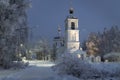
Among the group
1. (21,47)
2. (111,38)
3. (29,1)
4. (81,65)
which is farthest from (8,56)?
(111,38)

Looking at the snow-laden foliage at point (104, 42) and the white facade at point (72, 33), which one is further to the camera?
the white facade at point (72, 33)

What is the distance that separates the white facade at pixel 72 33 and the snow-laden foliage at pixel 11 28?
65916mm

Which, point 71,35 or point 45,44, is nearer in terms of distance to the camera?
point 71,35

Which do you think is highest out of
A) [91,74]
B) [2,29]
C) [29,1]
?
[29,1]

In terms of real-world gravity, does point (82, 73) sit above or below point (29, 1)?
below

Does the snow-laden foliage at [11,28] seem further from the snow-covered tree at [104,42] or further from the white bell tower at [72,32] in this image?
the white bell tower at [72,32]

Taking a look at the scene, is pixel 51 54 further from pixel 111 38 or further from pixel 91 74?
pixel 91 74

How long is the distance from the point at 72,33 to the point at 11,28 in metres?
74.2

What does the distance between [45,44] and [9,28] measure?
91465 millimetres

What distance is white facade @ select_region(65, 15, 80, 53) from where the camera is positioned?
342 ft

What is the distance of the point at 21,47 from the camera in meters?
39.1

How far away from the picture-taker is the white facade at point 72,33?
342 ft

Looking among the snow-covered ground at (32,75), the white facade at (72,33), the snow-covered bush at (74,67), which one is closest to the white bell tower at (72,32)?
the white facade at (72,33)

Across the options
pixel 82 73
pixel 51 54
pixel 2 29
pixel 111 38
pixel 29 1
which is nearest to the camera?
pixel 82 73
